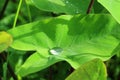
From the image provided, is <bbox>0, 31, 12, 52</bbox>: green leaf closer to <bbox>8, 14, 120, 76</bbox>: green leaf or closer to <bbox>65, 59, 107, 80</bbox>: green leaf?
<bbox>8, 14, 120, 76</bbox>: green leaf

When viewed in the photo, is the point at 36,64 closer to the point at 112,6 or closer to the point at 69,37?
the point at 69,37

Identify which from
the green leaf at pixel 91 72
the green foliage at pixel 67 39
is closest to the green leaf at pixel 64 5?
the green foliage at pixel 67 39

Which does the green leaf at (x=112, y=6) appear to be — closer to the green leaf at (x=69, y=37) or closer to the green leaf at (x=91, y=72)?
the green leaf at (x=69, y=37)

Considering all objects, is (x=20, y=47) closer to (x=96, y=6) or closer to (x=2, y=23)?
(x=96, y=6)

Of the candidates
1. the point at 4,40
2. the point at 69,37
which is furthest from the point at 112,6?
the point at 4,40

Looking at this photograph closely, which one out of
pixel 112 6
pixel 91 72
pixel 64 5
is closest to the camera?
pixel 91 72

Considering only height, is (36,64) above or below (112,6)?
below
